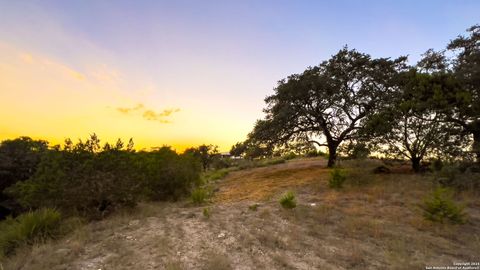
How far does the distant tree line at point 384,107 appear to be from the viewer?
1473 centimetres

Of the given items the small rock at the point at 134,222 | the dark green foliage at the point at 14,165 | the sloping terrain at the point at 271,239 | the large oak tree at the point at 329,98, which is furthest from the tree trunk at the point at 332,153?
the dark green foliage at the point at 14,165

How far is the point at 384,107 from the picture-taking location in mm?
17500

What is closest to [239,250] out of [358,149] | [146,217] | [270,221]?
[270,221]

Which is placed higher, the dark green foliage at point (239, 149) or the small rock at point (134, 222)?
the dark green foliage at point (239, 149)

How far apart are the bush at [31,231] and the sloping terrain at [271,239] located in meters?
0.69

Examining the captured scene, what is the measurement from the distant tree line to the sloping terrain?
171 inches

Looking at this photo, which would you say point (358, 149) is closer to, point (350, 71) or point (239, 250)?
point (350, 71)

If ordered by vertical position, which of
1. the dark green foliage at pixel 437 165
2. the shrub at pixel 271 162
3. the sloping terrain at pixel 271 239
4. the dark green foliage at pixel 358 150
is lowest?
the sloping terrain at pixel 271 239

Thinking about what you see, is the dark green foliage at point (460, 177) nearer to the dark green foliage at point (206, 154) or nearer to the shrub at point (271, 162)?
the shrub at point (271, 162)

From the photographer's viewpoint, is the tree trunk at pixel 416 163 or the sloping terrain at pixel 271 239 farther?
the tree trunk at pixel 416 163

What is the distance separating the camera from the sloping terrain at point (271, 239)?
6.64 meters

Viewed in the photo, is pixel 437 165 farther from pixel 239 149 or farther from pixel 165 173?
pixel 165 173

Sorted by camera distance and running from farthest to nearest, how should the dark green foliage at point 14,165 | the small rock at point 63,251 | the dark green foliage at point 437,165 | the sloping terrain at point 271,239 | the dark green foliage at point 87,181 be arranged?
the dark green foliage at point 14,165, the dark green foliage at point 437,165, the dark green foliage at point 87,181, the small rock at point 63,251, the sloping terrain at point 271,239

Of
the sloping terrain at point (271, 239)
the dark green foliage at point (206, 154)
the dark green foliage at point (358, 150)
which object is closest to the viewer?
the sloping terrain at point (271, 239)
